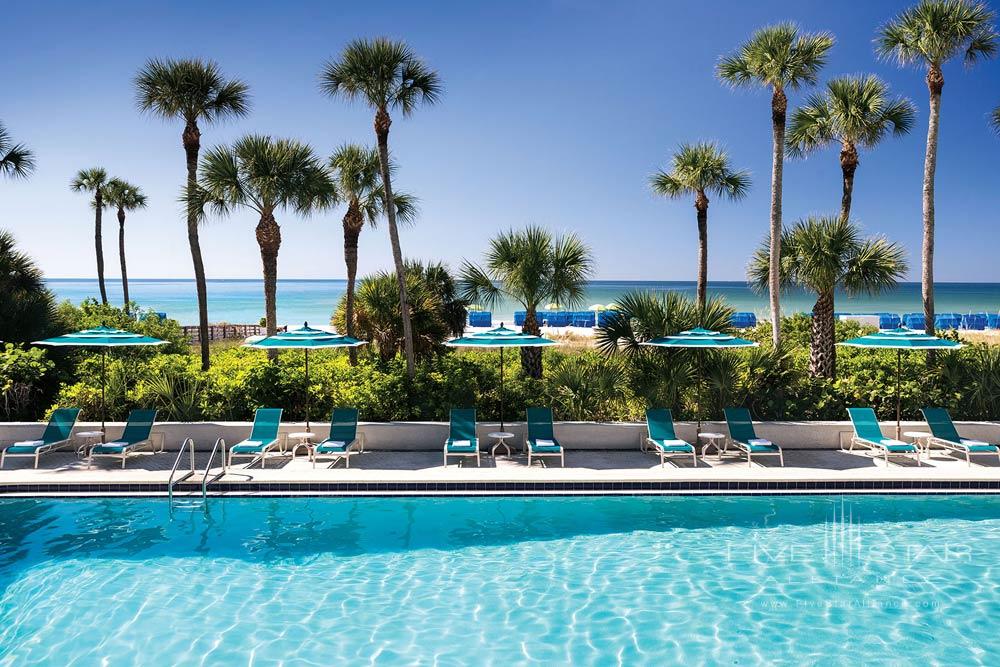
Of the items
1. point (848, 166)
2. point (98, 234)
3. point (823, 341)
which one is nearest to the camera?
point (823, 341)

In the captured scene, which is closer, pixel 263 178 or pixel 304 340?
pixel 304 340

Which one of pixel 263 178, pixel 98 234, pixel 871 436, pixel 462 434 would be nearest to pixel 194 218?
pixel 263 178

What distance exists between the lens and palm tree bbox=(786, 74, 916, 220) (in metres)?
14.5

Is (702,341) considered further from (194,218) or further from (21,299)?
(21,299)

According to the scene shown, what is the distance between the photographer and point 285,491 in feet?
29.0

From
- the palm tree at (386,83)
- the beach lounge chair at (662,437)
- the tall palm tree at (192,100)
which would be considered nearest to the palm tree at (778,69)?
the beach lounge chair at (662,437)

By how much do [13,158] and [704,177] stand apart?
19.7 m

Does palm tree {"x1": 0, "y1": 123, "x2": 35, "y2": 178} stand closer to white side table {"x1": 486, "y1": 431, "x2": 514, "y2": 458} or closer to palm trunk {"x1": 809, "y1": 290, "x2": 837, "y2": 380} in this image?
white side table {"x1": 486, "y1": 431, "x2": 514, "y2": 458}

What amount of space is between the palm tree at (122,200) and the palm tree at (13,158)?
17.9m

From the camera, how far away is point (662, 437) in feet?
33.6

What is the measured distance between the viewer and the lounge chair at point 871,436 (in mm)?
9812

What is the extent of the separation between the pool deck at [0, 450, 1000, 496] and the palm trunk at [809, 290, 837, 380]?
11.3 ft

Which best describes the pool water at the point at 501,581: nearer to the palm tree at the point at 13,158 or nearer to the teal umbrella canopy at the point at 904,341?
the teal umbrella canopy at the point at 904,341

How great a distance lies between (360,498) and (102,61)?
1490 centimetres
